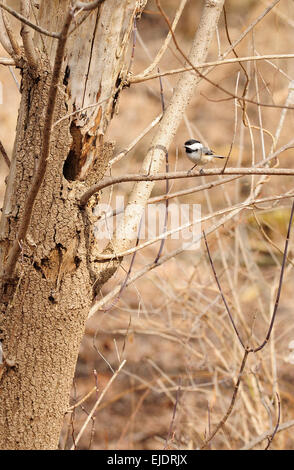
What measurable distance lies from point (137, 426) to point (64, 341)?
136 inches

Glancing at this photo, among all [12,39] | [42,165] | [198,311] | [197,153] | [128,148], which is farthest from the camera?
[198,311]

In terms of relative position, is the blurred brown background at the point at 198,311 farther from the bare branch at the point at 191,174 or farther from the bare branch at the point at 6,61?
the bare branch at the point at 6,61

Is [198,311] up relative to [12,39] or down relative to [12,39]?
down

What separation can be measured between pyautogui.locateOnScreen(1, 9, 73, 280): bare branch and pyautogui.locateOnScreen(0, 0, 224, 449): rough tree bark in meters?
0.01

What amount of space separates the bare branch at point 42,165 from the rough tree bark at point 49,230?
1 cm

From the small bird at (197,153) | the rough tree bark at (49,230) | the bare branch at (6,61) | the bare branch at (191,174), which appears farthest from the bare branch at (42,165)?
the small bird at (197,153)

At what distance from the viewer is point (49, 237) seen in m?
1.41

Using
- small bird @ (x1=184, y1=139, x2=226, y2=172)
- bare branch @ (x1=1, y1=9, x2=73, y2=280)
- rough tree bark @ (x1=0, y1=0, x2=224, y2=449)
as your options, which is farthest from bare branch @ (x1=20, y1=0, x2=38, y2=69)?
small bird @ (x1=184, y1=139, x2=226, y2=172)

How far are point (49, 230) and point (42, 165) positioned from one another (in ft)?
0.82

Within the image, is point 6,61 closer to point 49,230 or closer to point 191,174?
point 49,230

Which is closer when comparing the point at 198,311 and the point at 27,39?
the point at 27,39

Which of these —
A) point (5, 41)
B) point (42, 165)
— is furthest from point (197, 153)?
point (42, 165)

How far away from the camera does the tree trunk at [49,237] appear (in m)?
1.39

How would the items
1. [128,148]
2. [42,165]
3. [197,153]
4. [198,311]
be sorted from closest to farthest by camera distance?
[42,165] → [128,148] → [197,153] → [198,311]
